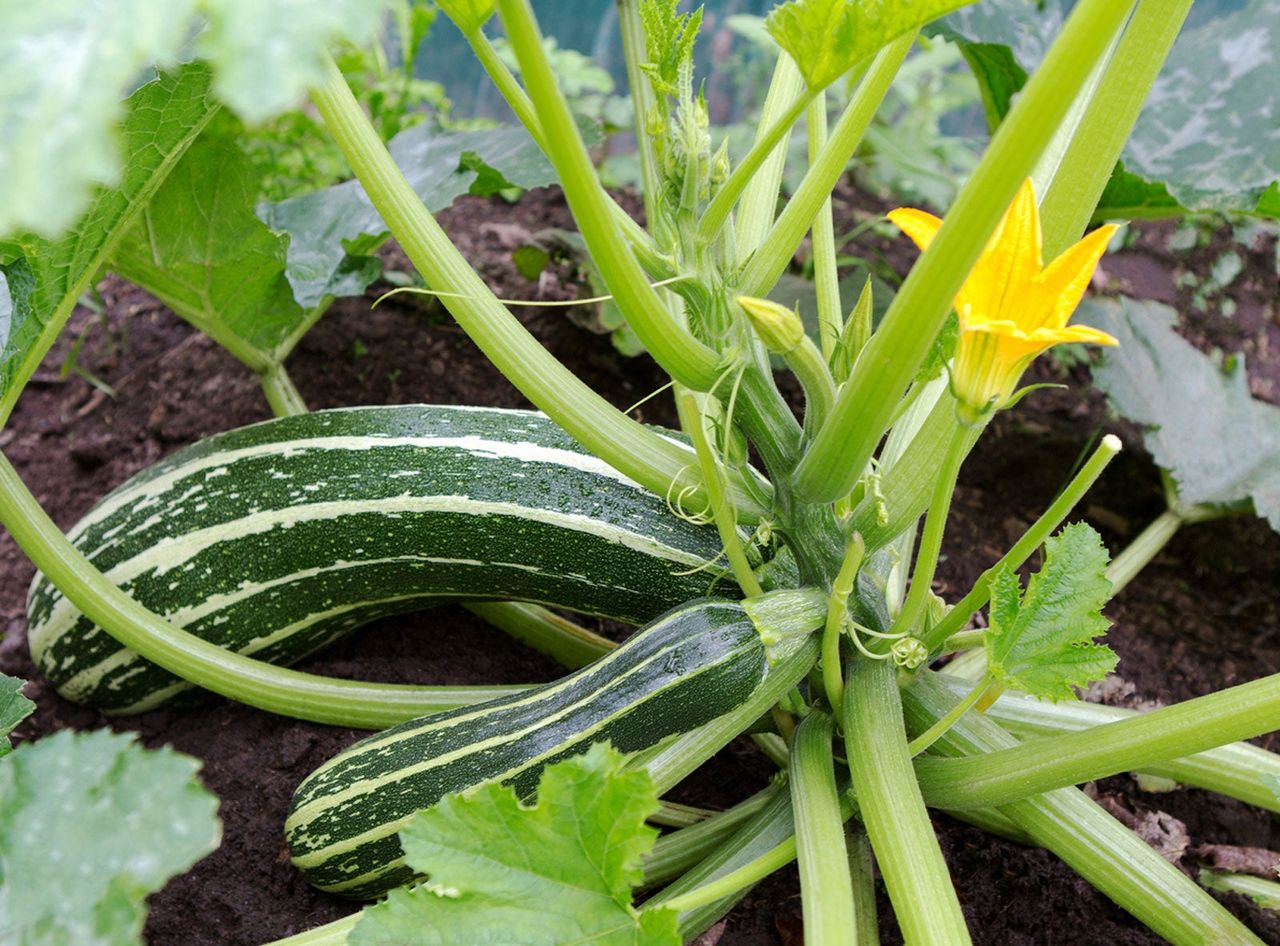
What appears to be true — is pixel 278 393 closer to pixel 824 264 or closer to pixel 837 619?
pixel 824 264

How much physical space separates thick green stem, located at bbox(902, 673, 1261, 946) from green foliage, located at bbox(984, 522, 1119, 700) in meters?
0.19

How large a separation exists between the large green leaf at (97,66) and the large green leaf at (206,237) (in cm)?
108

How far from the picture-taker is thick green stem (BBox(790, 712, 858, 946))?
1071 millimetres

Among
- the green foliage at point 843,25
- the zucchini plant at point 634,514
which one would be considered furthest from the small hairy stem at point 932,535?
the green foliage at point 843,25

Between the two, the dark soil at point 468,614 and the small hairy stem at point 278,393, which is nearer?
the dark soil at point 468,614

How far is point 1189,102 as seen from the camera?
6.69 feet

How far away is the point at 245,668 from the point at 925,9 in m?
1.25

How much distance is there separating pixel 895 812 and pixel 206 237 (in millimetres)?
1341

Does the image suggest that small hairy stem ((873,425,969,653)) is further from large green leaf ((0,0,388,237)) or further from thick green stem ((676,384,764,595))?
large green leaf ((0,0,388,237))

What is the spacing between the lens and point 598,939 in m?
0.98

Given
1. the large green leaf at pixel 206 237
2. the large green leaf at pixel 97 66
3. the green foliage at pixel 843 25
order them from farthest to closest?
the large green leaf at pixel 206 237
the green foliage at pixel 843 25
the large green leaf at pixel 97 66

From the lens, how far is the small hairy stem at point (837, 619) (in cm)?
115

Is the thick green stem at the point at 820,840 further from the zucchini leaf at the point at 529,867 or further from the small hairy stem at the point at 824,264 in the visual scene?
the small hairy stem at the point at 824,264

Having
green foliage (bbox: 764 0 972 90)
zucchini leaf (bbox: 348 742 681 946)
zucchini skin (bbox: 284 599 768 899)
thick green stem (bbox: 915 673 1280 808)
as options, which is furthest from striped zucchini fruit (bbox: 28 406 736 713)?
green foliage (bbox: 764 0 972 90)
